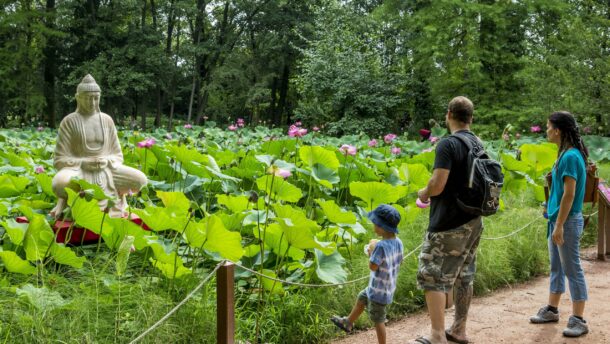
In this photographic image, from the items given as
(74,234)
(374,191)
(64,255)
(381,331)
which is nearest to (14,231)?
(64,255)

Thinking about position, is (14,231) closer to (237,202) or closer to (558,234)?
(237,202)

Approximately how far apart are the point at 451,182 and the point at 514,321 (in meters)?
1.63

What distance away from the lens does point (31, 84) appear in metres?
22.6

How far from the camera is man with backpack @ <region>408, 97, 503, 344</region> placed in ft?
10.3

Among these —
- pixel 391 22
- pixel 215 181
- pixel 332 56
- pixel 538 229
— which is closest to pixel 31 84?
pixel 332 56

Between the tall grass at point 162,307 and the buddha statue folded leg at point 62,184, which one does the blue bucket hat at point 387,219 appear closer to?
the tall grass at point 162,307

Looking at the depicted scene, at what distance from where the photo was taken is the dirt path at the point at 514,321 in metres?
3.84

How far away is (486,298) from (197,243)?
105 inches

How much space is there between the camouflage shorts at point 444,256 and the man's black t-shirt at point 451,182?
0.05 metres

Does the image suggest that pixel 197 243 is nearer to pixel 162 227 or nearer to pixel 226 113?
pixel 162 227

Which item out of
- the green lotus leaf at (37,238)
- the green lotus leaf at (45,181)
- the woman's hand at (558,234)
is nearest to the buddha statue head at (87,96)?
the green lotus leaf at (45,181)

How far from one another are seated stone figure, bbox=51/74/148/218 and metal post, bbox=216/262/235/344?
6.63ft

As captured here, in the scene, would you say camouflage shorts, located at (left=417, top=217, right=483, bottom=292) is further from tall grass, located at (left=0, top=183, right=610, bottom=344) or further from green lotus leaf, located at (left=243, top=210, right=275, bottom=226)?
green lotus leaf, located at (left=243, top=210, right=275, bottom=226)

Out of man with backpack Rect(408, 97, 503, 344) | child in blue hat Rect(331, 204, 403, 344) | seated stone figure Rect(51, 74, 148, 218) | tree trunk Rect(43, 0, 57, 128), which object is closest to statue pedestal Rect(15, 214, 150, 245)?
seated stone figure Rect(51, 74, 148, 218)
